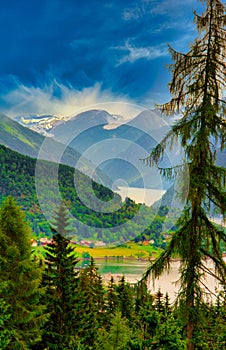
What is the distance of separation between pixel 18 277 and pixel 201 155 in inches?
242

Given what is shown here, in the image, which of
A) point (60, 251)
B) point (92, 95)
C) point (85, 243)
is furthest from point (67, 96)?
point (60, 251)

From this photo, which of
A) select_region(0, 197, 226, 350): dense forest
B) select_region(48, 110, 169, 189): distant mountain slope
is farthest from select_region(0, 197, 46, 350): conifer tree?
select_region(48, 110, 169, 189): distant mountain slope

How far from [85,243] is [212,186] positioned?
73.1 metres

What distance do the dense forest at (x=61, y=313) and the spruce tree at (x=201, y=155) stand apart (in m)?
0.47

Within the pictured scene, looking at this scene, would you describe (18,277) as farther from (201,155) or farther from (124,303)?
(124,303)

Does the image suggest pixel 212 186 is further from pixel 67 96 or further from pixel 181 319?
pixel 67 96

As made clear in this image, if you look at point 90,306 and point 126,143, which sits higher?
point 126,143

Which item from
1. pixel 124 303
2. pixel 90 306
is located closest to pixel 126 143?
pixel 90 306

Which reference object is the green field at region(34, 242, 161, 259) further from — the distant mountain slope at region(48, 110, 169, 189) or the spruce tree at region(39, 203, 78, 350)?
the spruce tree at region(39, 203, 78, 350)

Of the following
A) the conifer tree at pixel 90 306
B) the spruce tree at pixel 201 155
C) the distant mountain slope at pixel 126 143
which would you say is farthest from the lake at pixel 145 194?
the conifer tree at pixel 90 306

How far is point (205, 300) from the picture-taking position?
596 cm

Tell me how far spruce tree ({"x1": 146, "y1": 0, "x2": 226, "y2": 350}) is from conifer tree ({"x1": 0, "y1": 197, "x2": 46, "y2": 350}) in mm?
4717

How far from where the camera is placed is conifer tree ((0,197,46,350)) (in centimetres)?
933

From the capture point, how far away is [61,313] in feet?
41.0
